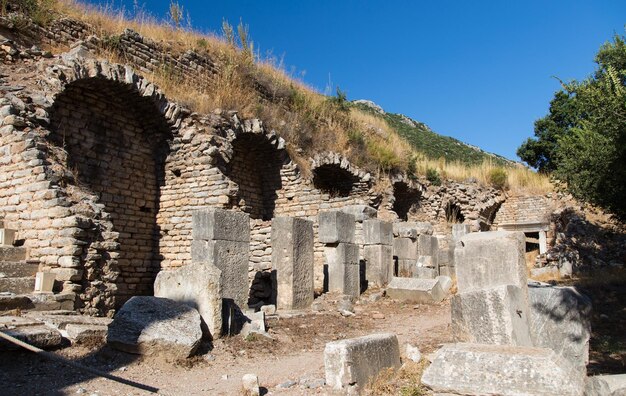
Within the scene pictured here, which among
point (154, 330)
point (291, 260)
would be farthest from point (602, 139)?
point (154, 330)

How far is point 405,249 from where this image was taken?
47.6ft

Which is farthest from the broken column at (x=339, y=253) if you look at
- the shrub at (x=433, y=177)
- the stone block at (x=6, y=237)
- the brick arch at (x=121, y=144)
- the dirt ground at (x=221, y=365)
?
the shrub at (x=433, y=177)

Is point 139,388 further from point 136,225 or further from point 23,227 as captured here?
point 136,225

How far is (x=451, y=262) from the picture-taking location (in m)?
15.5

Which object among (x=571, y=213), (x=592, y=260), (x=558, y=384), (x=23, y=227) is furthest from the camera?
(x=571, y=213)

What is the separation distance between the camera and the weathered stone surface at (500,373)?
3.11 m

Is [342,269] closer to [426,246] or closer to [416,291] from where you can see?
[416,291]

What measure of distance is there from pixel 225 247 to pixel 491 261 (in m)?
4.40

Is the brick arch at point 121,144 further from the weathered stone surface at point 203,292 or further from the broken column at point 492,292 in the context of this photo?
the broken column at point 492,292

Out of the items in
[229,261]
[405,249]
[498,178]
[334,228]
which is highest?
[498,178]

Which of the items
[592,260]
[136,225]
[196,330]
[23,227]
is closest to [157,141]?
[136,225]

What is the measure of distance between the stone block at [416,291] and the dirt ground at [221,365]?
2.73 meters

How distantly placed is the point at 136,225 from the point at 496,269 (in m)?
9.11

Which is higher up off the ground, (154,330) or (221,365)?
(154,330)
